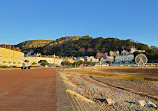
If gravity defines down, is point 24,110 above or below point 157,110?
above

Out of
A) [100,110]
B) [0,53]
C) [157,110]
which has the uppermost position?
[0,53]

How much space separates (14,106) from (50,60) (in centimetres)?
13122

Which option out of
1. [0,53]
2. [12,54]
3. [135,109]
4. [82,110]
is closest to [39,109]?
[82,110]

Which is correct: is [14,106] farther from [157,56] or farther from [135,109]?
[157,56]

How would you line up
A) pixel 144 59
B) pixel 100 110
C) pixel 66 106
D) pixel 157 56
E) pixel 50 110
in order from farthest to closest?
1. pixel 157 56
2. pixel 144 59
3. pixel 100 110
4. pixel 66 106
5. pixel 50 110

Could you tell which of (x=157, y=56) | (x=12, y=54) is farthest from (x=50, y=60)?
(x=157, y=56)

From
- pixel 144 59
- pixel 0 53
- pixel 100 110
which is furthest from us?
pixel 144 59

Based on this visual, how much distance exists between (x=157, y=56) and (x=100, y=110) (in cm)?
14219

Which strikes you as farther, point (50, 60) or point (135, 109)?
point (50, 60)

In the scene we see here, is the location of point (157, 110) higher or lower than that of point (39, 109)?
lower

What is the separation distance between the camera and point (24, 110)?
17.2 ft

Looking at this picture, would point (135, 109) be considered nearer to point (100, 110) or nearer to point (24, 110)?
point (100, 110)

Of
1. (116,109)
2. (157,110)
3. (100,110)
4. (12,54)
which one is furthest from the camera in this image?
(12,54)

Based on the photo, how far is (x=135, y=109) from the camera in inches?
281
